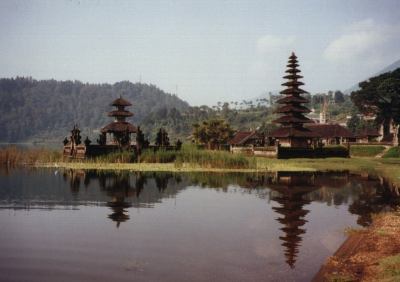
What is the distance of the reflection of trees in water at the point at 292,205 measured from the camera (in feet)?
48.0

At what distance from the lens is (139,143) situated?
51.6m

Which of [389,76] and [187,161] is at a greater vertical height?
[389,76]

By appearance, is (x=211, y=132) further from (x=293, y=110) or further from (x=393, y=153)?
(x=393, y=153)

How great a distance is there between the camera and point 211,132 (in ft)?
263

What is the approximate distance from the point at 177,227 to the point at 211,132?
6295 cm

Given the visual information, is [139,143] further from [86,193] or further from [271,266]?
[271,266]

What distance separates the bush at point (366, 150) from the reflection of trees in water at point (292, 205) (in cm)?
3713

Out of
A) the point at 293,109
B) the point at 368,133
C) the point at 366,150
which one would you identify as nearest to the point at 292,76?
the point at 293,109

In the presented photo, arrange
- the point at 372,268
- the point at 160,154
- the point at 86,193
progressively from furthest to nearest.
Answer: the point at 160,154 < the point at 86,193 < the point at 372,268

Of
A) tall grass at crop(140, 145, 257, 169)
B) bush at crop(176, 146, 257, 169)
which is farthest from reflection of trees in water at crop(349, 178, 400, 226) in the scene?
tall grass at crop(140, 145, 257, 169)

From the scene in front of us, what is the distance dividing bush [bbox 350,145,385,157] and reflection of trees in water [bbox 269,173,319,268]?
3713 centimetres

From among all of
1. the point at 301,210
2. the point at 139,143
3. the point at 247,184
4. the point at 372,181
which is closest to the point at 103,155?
the point at 139,143

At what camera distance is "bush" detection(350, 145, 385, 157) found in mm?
70562

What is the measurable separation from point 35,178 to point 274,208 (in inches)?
836
